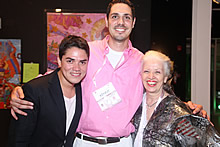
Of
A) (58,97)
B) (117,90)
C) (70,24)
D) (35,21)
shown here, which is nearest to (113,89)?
(117,90)

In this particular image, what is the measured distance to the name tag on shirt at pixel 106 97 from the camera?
2.10 meters

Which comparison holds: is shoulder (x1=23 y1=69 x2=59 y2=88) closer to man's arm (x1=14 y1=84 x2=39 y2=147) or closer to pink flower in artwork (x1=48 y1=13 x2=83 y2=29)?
man's arm (x1=14 y1=84 x2=39 y2=147)

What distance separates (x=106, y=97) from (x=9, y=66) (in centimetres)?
203

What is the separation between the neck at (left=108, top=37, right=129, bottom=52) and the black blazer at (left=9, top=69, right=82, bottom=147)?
2.40ft

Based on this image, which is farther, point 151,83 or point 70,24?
point 70,24

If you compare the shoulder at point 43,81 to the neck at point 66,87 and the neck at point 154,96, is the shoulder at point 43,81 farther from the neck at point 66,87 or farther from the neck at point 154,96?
the neck at point 154,96

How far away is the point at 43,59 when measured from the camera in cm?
332

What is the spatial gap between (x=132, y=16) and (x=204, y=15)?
48.9 inches

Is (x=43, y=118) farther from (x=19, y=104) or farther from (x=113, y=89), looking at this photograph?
(x=113, y=89)

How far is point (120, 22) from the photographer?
2186 millimetres

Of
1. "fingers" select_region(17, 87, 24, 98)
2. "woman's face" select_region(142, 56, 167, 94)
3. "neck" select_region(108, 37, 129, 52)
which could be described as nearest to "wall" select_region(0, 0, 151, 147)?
"neck" select_region(108, 37, 129, 52)

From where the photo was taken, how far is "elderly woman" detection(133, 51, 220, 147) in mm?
1678

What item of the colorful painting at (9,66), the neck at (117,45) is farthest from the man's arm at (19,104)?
the colorful painting at (9,66)

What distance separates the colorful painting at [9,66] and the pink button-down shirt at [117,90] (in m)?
1.64
